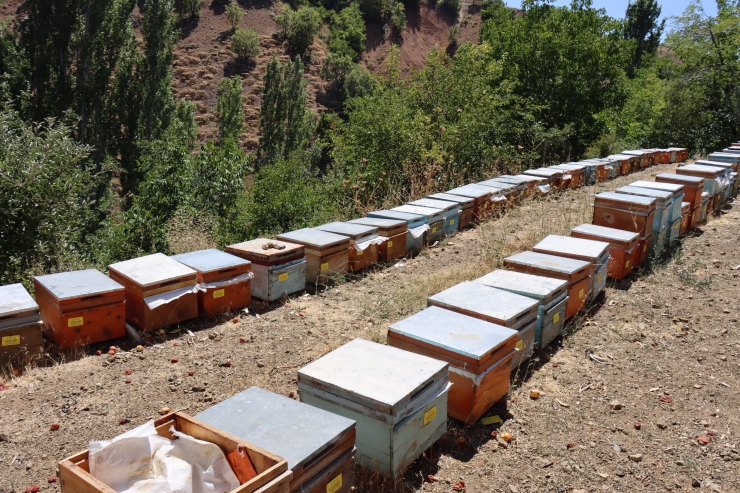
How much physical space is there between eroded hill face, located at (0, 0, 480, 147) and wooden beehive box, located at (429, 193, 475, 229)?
1075 inches

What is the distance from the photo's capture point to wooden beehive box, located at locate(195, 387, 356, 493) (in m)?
2.85

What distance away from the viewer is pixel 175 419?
3.02m

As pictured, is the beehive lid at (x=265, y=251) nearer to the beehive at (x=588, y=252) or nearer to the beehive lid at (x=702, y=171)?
the beehive at (x=588, y=252)

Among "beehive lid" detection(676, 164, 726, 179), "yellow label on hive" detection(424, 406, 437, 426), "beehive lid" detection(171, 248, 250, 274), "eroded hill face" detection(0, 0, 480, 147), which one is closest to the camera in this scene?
"yellow label on hive" detection(424, 406, 437, 426)

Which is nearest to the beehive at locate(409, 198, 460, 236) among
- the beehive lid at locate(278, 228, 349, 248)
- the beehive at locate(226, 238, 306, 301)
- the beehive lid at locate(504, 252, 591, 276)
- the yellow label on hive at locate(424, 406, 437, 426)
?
the beehive lid at locate(278, 228, 349, 248)

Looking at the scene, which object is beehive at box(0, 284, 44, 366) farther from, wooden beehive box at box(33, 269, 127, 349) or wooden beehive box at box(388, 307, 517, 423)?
wooden beehive box at box(388, 307, 517, 423)

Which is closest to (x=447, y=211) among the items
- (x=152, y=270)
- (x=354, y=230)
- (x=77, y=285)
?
(x=354, y=230)

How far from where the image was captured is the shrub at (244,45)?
4356 cm

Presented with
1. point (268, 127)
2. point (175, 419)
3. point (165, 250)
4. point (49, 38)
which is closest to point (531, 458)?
point (175, 419)

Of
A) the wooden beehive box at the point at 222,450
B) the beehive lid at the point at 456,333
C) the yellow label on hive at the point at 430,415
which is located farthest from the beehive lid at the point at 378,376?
the wooden beehive box at the point at 222,450

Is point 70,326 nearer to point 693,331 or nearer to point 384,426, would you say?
point 384,426

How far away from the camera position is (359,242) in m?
7.64

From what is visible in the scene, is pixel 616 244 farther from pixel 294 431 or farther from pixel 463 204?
pixel 294 431

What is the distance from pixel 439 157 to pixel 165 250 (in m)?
6.27
